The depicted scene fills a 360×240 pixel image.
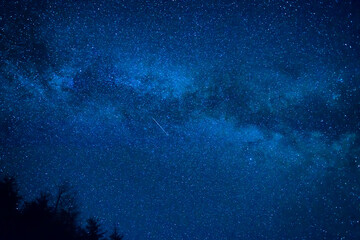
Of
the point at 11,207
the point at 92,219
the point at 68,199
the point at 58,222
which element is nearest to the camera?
the point at 11,207

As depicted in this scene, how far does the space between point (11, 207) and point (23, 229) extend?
142cm

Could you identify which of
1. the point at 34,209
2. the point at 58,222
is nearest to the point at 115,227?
the point at 58,222

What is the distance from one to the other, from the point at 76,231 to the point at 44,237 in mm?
3603

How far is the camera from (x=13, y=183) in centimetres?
1288

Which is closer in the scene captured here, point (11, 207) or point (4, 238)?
point (4, 238)

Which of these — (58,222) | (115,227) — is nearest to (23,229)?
(58,222)

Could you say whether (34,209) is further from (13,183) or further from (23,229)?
(13,183)

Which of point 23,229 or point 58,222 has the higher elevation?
point 58,222

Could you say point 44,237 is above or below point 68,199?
below

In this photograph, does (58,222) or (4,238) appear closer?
(4,238)

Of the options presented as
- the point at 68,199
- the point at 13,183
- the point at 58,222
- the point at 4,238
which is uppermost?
the point at 68,199

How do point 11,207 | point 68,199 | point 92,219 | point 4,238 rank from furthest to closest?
1. point 68,199
2. point 92,219
3. point 11,207
4. point 4,238

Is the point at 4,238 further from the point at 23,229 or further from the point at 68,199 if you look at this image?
the point at 68,199

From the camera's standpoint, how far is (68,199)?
19047 millimetres
